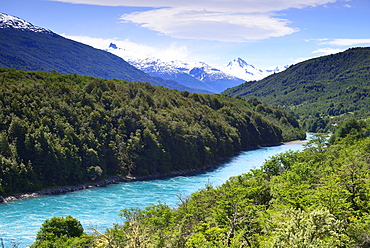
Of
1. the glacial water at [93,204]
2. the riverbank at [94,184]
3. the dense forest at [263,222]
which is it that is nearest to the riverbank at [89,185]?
the riverbank at [94,184]

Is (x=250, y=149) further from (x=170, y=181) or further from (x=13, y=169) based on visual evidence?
(x=13, y=169)

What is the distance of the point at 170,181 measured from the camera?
84.6 metres

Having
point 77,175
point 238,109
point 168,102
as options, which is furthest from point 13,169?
point 238,109

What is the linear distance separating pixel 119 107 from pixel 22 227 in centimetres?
5772

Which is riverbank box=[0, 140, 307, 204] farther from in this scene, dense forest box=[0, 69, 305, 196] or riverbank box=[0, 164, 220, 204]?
dense forest box=[0, 69, 305, 196]

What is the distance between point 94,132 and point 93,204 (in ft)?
101

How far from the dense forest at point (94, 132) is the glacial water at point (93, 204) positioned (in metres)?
6.41

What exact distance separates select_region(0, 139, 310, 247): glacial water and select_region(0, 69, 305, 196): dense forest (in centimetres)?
641

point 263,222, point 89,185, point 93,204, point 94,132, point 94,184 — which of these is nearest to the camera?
point 263,222

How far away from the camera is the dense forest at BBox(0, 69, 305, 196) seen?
72.2 m

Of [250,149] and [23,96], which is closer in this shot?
[23,96]

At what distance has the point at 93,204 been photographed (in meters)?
62.0

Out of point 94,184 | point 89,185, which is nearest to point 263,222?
point 89,185

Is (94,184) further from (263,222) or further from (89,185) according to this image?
(263,222)
